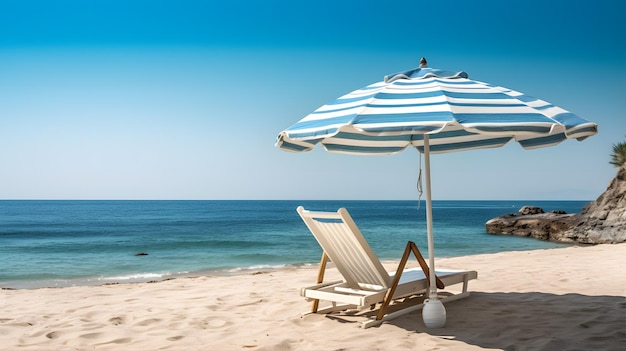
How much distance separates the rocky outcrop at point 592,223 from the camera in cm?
1670

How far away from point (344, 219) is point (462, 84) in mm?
1480

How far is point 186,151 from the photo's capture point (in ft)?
175

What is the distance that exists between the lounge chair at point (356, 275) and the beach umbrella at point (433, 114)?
0.31m

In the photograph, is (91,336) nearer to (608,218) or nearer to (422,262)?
(422,262)

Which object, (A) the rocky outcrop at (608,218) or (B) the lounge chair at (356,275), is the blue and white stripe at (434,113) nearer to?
(B) the lounge chair at (356,275)

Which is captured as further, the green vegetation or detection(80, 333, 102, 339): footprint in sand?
the green vegetation

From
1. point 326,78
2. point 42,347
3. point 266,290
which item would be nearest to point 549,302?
point 266,290

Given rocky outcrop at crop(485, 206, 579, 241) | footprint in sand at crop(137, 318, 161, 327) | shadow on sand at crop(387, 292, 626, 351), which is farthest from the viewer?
rocky outcrop at crop(485, 206, 579, 241)

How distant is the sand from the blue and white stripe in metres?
1.55

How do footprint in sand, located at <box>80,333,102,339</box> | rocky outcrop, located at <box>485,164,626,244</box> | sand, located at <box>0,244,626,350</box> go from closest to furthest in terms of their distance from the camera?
1. sand, located at <box>0,244,626,350</box>
2. footprint in sand, located at <box>80,333,102,339</box>
3. rocky outcrop, located at <box>485,164,626,244</box>

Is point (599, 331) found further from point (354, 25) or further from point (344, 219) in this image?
point (354, 25)

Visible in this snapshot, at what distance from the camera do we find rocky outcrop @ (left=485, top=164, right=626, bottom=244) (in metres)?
16.7

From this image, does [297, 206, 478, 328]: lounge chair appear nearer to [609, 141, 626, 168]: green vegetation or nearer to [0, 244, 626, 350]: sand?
[0, 244, 626, 350]: sand

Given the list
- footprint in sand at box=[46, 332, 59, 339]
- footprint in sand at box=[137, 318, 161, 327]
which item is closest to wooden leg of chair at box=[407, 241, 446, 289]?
footprint in sand at box=[137, 318, 161, 327]
